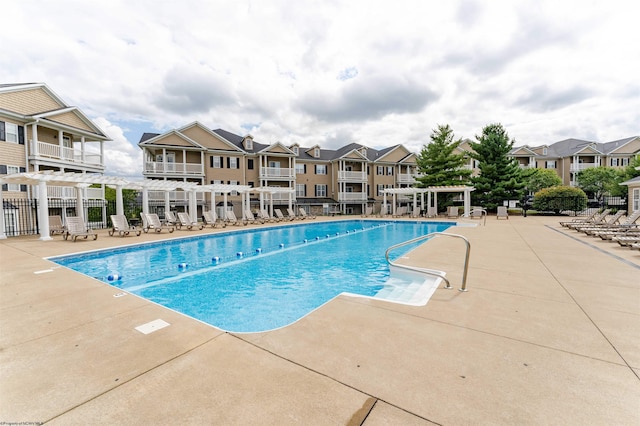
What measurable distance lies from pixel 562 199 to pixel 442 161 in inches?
440

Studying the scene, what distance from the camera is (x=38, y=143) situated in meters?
17.6

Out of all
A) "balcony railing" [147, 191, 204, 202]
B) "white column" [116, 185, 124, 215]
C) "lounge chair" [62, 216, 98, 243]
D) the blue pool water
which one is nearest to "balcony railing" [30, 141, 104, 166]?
"balcony railing" [147, 191, 204, 202]

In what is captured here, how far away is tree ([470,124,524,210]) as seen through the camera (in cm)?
2802

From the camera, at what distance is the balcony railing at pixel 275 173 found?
30.8 meters

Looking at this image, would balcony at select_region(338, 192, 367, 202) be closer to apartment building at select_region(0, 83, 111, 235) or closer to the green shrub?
the green shrub

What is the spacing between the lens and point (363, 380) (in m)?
2.43

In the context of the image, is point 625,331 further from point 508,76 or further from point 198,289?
point 508,76

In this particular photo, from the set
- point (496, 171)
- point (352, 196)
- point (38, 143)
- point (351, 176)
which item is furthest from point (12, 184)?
point (496, 171)

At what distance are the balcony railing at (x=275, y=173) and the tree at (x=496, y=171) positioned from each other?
20.0 metres

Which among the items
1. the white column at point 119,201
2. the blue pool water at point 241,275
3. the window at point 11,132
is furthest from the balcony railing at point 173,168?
the blue pool water at point 241,275

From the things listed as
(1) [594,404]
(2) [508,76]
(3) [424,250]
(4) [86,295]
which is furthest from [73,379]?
(2) [508,76]

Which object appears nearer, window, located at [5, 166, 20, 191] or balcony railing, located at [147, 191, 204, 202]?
window, located at [5, 166, 20, 191]

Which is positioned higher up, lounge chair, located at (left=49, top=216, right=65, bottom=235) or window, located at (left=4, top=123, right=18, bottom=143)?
window, located at (left=4, top=123, right=18, bottom=143)

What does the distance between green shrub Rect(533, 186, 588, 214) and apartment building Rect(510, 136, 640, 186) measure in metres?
14.5
